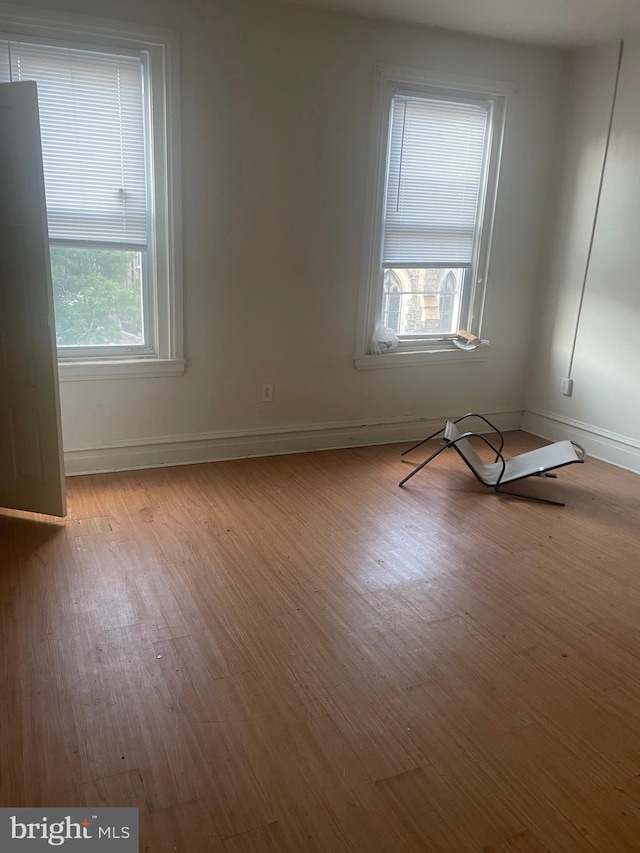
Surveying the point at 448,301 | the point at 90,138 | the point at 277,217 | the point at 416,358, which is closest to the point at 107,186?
the point at 90,138

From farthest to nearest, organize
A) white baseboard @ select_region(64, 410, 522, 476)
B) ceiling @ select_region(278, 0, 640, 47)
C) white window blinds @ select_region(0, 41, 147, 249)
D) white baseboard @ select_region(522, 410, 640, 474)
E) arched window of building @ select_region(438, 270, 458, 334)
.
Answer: arched window of building @ select_region(438, 270, 458, 334), white baseboard @ select_region(522, 410, 640, 474), white baseboard @ select_region(64, 410, 522, 476), ceiling @ select_region(278, 0, 640, 47), white window blinds @ select_region(0, 41, 147, 249)

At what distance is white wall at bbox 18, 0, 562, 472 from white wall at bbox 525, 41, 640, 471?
28 cm

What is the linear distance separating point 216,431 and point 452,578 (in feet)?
6.20

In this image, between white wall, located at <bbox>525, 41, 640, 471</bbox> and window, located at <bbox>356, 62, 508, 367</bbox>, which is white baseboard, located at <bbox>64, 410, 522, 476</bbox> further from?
white wall, located at <bbox>525, 41, 640, 471</bbox>

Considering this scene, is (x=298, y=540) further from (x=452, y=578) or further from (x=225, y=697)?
(x=225, y=697)

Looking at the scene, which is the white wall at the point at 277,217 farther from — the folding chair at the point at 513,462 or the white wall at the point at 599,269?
the folding chair at the point at 513,462

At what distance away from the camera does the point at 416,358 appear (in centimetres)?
457

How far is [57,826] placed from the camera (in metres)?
1.60

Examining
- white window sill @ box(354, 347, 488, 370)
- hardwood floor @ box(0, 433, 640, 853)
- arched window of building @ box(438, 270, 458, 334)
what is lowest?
hardwood floor @ box(0, 433, 640, 853)

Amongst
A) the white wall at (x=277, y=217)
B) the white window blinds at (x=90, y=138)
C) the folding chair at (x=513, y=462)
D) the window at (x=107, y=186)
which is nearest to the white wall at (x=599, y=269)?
the white wall at (x=277, y=217)

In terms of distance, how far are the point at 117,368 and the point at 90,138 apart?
1228 millimetres

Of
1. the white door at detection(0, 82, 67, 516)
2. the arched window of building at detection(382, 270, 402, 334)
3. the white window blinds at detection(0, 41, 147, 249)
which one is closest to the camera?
the white door at detection(0, 82, 67, 516)

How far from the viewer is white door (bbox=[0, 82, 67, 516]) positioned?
2.75 metres

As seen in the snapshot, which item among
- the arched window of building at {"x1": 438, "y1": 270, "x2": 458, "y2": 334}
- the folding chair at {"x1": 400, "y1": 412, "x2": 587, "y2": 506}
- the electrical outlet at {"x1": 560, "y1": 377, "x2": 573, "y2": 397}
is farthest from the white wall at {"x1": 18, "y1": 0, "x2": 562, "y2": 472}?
the electrical outlet at {"x1": 560, "y1": 377, "x2": 573, "y2": 397}
